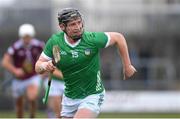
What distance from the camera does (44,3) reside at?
40281 mm

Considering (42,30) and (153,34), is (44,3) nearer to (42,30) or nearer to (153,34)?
(42,30)

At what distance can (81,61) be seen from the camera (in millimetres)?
12094

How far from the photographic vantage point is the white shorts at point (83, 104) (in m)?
12.1

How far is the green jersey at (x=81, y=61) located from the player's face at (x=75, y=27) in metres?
0.21

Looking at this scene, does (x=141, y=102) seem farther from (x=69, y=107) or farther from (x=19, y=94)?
(x=69, y=107)

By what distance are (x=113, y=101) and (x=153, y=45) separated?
37.9 ft

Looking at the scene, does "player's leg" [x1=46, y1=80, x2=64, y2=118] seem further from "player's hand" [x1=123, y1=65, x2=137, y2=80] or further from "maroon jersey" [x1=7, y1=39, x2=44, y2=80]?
"player's hand" [x1=123, y1=65, x2=137, y2=80]

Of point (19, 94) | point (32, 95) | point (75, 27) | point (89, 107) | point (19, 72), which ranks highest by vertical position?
point (75, 27)

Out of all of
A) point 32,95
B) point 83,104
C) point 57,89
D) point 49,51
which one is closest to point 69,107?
point 83,104

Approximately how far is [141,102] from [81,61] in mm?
16882

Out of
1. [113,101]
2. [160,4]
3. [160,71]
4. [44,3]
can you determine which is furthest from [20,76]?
[160,4]

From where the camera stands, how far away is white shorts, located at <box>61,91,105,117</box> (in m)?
12.1

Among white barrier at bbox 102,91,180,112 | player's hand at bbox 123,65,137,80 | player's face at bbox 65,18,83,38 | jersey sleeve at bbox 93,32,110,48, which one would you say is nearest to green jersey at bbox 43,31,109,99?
jersey sleeve at bbox 93,32,110,48

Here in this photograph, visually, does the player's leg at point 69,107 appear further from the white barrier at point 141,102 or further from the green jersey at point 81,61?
the white barrier at point 141,102
